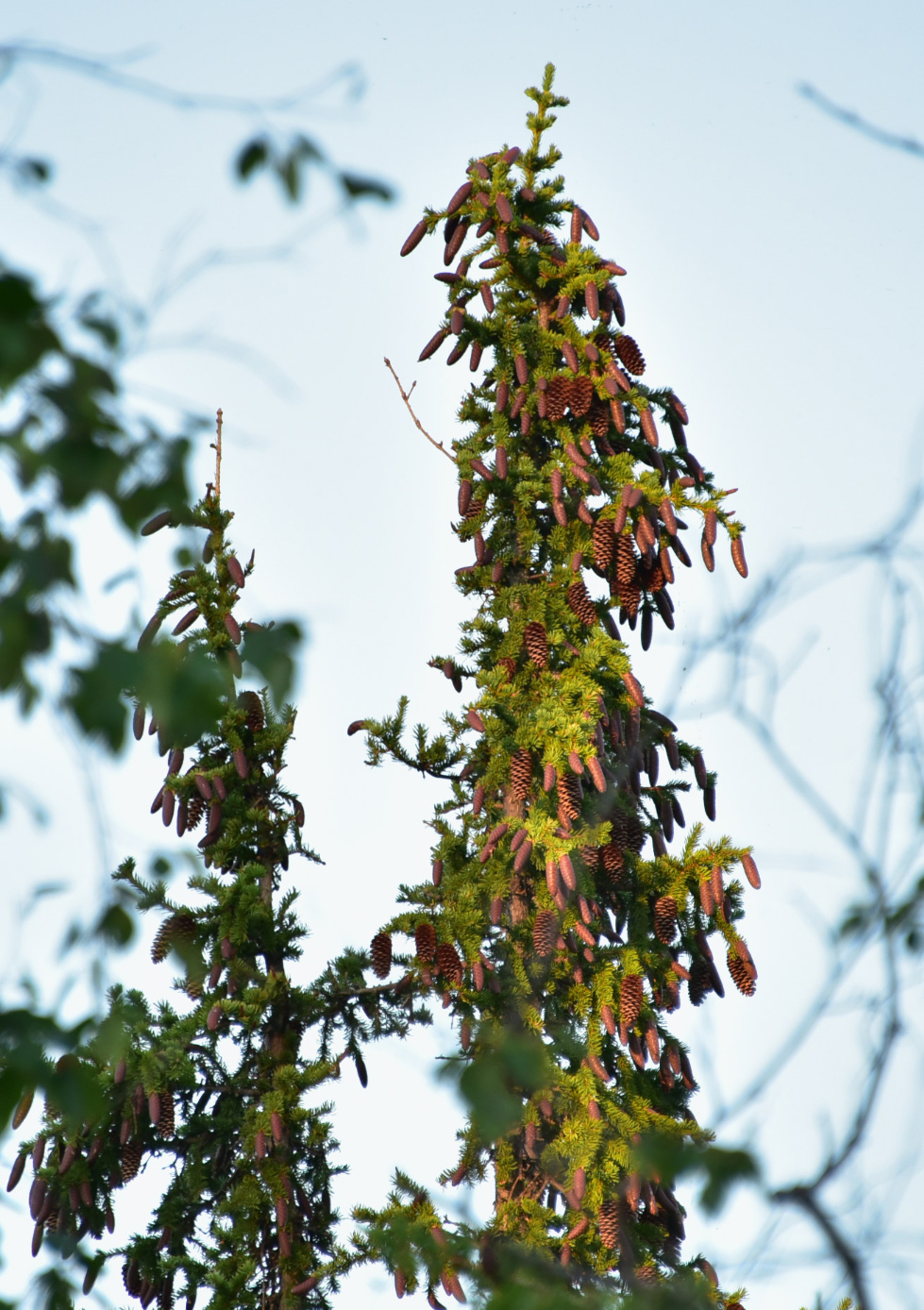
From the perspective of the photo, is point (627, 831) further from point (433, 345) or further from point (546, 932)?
point (433, 345)

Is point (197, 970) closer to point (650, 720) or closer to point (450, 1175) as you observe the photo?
point (450, 1175)

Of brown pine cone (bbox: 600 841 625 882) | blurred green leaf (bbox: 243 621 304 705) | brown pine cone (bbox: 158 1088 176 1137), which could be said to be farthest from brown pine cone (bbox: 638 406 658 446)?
blurred green leaf (bbox: 243 621 304 705)

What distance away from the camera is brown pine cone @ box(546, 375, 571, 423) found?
237 inches

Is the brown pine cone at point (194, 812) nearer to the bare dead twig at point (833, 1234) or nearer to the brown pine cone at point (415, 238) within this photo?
the brown pine cone at point (415, 238)

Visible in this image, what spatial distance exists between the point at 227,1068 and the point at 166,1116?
0.54 m

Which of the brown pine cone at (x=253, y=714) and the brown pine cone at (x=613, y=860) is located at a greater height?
the brown pine cone at (x=253, y=714)

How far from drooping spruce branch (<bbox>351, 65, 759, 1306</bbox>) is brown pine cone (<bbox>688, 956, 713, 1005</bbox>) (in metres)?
0.02

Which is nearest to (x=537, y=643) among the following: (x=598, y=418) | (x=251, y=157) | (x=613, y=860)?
(x=613, y=860)

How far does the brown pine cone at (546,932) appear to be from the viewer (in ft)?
16.5

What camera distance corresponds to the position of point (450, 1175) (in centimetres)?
516

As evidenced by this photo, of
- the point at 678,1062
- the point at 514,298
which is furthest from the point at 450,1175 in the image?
the point at 514,298

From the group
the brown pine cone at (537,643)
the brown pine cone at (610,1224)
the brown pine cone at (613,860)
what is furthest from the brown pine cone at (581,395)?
the brown pine cone at (610,1224)

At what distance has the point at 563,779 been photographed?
523 cm

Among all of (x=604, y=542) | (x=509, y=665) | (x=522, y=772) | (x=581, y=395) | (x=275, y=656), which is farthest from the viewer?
(x=581, y=395)
